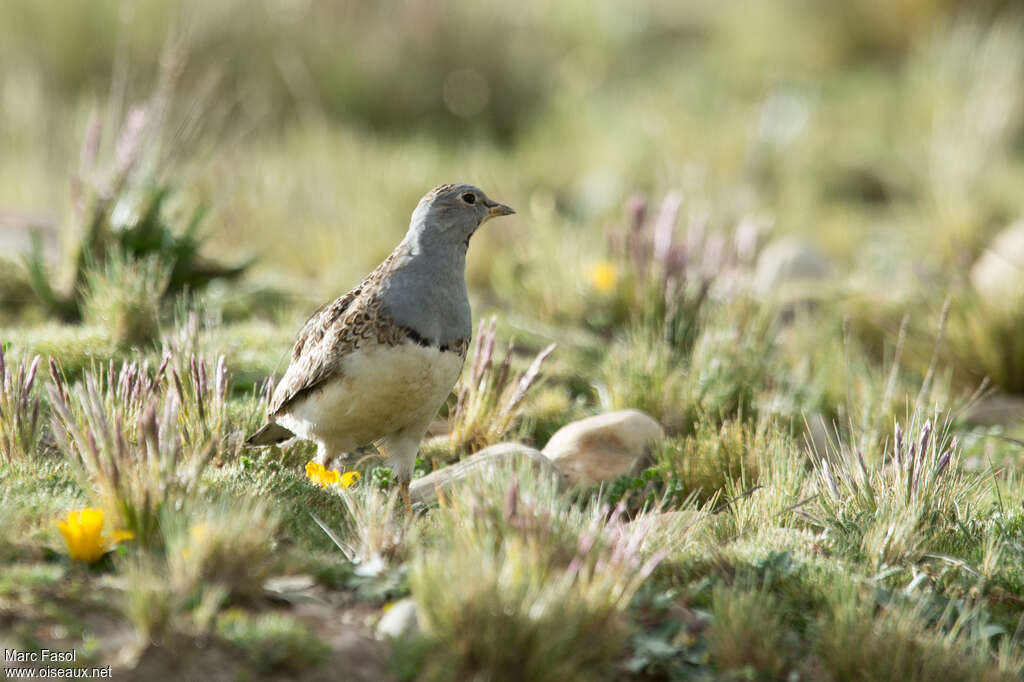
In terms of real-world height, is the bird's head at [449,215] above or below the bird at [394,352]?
above

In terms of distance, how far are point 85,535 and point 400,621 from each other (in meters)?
1.03

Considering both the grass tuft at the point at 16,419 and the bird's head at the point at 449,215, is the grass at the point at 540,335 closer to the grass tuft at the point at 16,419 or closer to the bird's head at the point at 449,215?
the grass tuft at the point at 16,419

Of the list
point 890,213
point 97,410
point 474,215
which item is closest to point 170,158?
point 474,215

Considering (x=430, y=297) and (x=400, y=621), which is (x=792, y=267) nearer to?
(x=430, y=297)

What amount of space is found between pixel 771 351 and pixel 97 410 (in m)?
3.97

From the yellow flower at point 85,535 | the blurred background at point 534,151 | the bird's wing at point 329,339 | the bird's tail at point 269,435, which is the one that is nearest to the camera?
the yellow flower at point 85,535

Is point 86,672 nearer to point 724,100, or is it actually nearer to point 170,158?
point 170,158

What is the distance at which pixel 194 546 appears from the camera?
3451mm

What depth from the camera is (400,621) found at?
3518mm

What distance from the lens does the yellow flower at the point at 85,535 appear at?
145 inches

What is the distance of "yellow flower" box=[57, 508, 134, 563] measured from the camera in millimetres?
3682

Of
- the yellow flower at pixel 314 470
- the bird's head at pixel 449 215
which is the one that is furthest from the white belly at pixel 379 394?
the bird's head at pixel 449 215

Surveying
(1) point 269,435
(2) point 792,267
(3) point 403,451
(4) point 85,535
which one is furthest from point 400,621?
(2) point 792,267

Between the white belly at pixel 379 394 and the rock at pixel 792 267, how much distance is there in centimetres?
448
